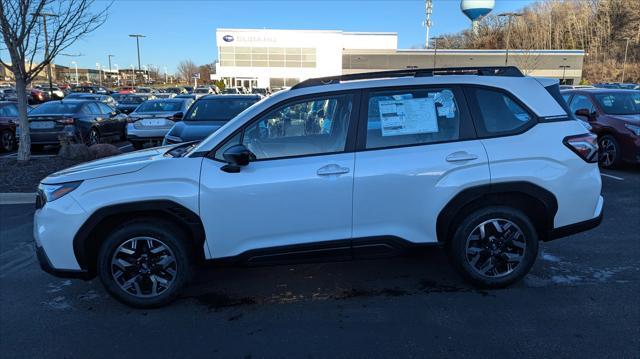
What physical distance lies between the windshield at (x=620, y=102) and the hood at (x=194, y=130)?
26.3 ft

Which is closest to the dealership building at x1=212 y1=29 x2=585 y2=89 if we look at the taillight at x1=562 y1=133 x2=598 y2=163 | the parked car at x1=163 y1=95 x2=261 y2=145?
the parked car at x1=163 y1=95 x2=261 y2=145

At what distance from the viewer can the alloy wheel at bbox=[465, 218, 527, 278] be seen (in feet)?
12.7

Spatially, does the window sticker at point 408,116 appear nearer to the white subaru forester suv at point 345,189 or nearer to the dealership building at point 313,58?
the white subaru forester suv at point 345,189

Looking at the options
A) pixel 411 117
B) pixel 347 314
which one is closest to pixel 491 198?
pixel 411 117

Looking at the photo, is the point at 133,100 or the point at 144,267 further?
the point at 133,100

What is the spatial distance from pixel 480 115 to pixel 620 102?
7848 millimetres

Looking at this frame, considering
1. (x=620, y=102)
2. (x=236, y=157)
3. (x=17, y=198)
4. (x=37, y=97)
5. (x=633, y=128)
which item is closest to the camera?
(x=236, y=157)

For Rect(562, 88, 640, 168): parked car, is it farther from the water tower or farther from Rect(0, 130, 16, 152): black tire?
the water tower

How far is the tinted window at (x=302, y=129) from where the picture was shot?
3.73 m

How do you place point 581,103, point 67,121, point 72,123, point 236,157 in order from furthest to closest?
point 72,123, point 67,121, point 581,103, point 236,157

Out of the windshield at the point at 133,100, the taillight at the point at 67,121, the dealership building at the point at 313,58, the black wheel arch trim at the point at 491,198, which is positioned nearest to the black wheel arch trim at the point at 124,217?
the black wheel arch trim at the point at 491,198

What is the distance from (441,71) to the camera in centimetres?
411

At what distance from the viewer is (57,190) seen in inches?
143

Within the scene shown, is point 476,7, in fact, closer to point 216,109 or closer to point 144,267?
point 216,109
